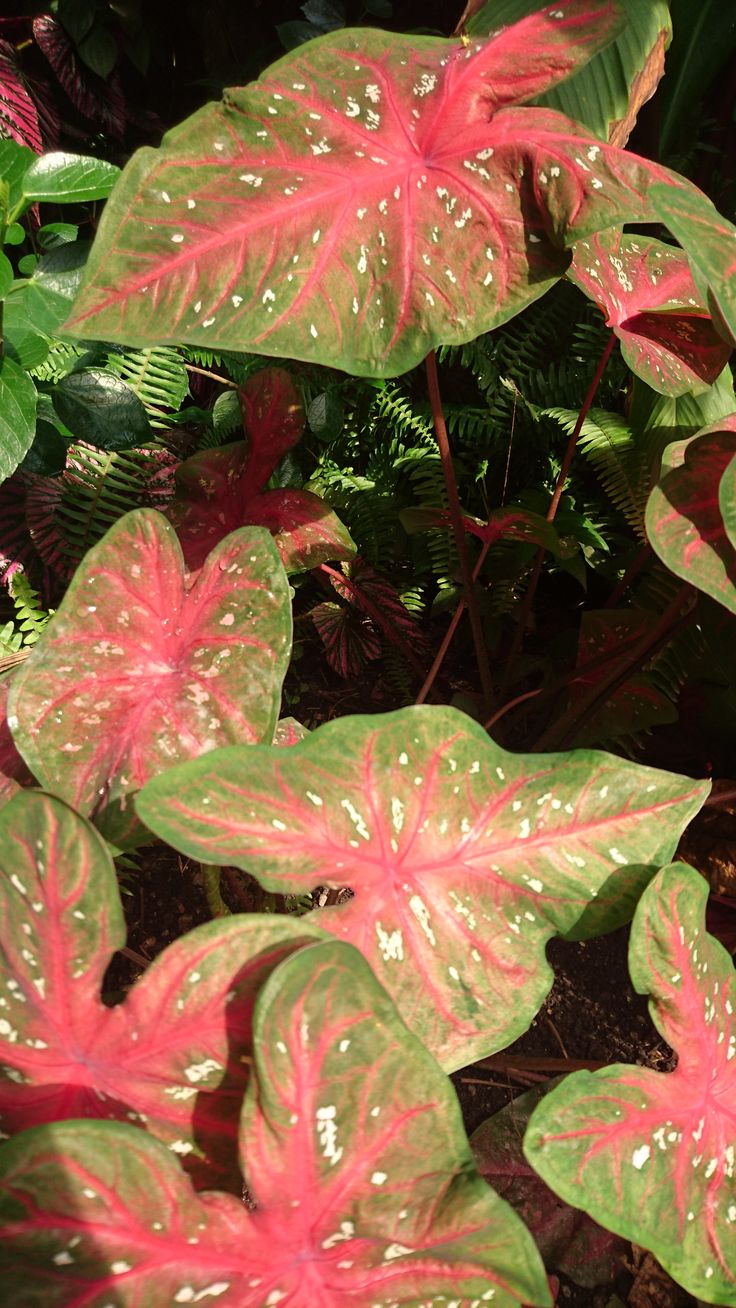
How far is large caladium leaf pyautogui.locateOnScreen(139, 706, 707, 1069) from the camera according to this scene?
29.6 inches

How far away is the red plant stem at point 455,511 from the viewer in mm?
1245

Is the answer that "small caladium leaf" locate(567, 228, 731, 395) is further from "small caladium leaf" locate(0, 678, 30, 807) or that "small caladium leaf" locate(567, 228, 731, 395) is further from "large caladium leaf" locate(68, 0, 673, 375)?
"small caladium leaf" locate(0, 678, 30, 807)

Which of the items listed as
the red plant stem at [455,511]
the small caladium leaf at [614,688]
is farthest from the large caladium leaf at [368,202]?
the small caladium leaf at [614,688]

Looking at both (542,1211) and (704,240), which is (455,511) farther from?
(542,1211)

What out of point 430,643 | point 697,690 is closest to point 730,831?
point 697,690

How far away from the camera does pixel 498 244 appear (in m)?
0.95

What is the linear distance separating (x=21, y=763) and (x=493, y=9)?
126 centimetres

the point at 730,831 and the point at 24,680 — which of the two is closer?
the point at 24,680

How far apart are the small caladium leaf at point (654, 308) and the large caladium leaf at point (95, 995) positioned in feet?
2.96

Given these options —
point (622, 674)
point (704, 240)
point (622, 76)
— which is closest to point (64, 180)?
point (704, 240)

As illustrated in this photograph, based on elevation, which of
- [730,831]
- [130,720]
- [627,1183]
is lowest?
[730,831]

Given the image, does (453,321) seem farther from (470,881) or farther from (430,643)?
(430,643)

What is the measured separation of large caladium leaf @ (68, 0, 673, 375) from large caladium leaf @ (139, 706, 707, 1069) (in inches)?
16.3

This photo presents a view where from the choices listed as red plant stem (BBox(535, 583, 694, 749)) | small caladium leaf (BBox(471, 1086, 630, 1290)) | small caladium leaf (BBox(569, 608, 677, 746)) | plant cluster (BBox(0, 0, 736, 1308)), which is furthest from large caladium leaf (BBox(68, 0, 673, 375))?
small caladium leaf (BBox(471, 1086, 630, 1290))
